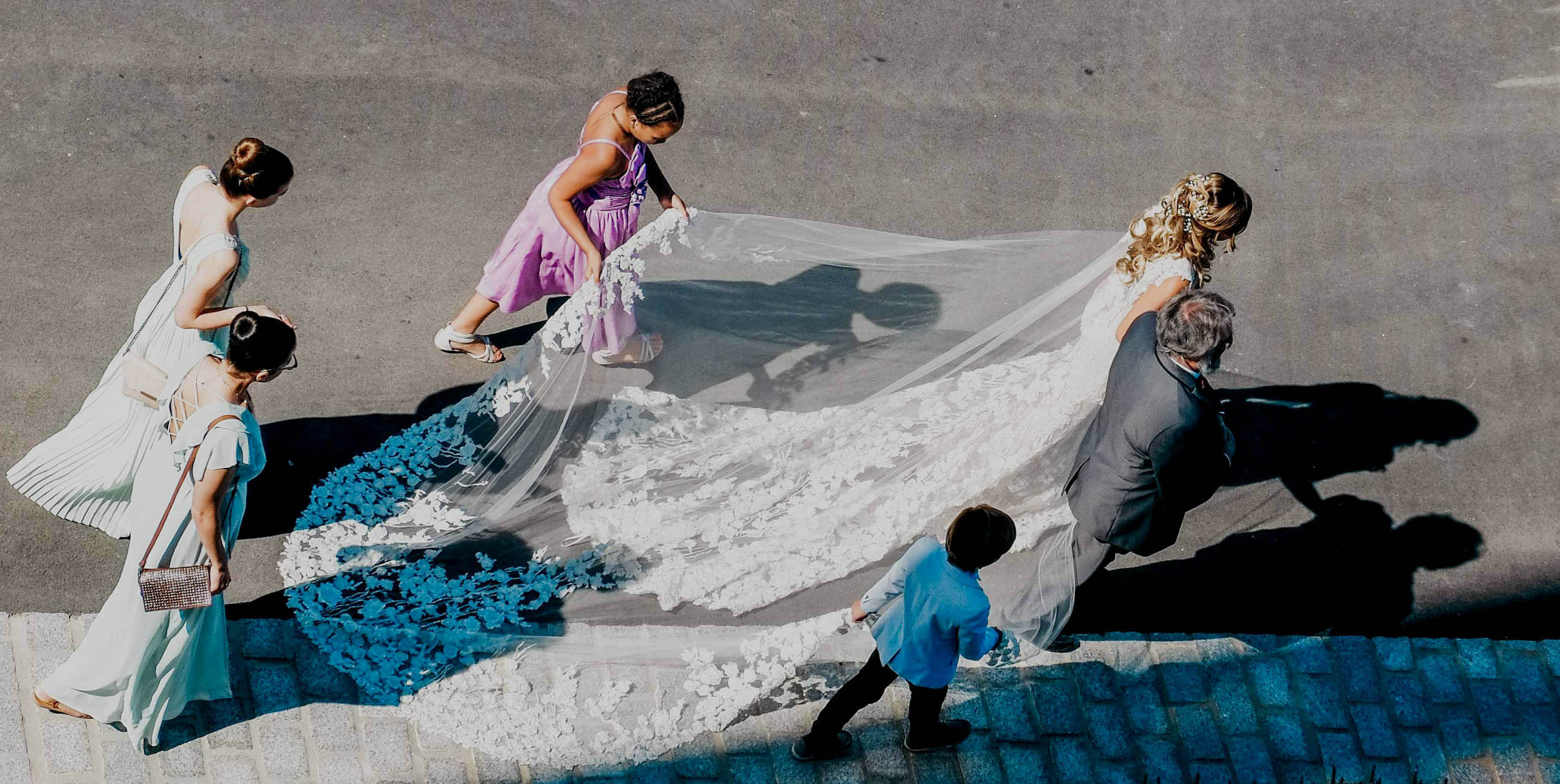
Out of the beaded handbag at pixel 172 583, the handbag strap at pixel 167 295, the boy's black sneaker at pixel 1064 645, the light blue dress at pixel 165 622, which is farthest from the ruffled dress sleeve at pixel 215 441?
the boy's black sneaker at pixel 1064 645

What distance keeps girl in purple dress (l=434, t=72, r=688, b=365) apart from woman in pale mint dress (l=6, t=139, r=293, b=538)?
1133mm

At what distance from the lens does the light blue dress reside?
3977 mm

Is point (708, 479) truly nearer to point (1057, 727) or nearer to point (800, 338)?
point (800, 338)

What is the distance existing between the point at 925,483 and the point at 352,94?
163 inches

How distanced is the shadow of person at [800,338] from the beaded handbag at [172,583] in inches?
81.1

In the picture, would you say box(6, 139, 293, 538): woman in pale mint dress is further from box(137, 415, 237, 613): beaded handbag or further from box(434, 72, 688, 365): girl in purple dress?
box(434, 72, 688, 365): girl in purple dress

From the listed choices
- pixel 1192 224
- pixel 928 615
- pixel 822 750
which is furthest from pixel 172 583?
pixel 1192 224

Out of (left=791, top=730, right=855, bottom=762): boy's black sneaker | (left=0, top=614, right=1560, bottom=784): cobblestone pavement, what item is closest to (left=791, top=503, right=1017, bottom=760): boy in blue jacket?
(left=791, top=730, right=855, bottom=762): boy's black sneaker

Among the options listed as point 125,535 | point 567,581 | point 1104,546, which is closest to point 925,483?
point 1104,546

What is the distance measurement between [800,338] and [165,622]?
2.81 m

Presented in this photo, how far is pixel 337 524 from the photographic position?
531 cm

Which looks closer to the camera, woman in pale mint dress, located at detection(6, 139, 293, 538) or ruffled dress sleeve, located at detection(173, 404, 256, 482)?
ruffled dress sleeve, located at detection(173, 404, 256, 482)

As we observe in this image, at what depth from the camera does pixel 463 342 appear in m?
6.04

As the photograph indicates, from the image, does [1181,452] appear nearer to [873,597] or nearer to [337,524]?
[873,597]
